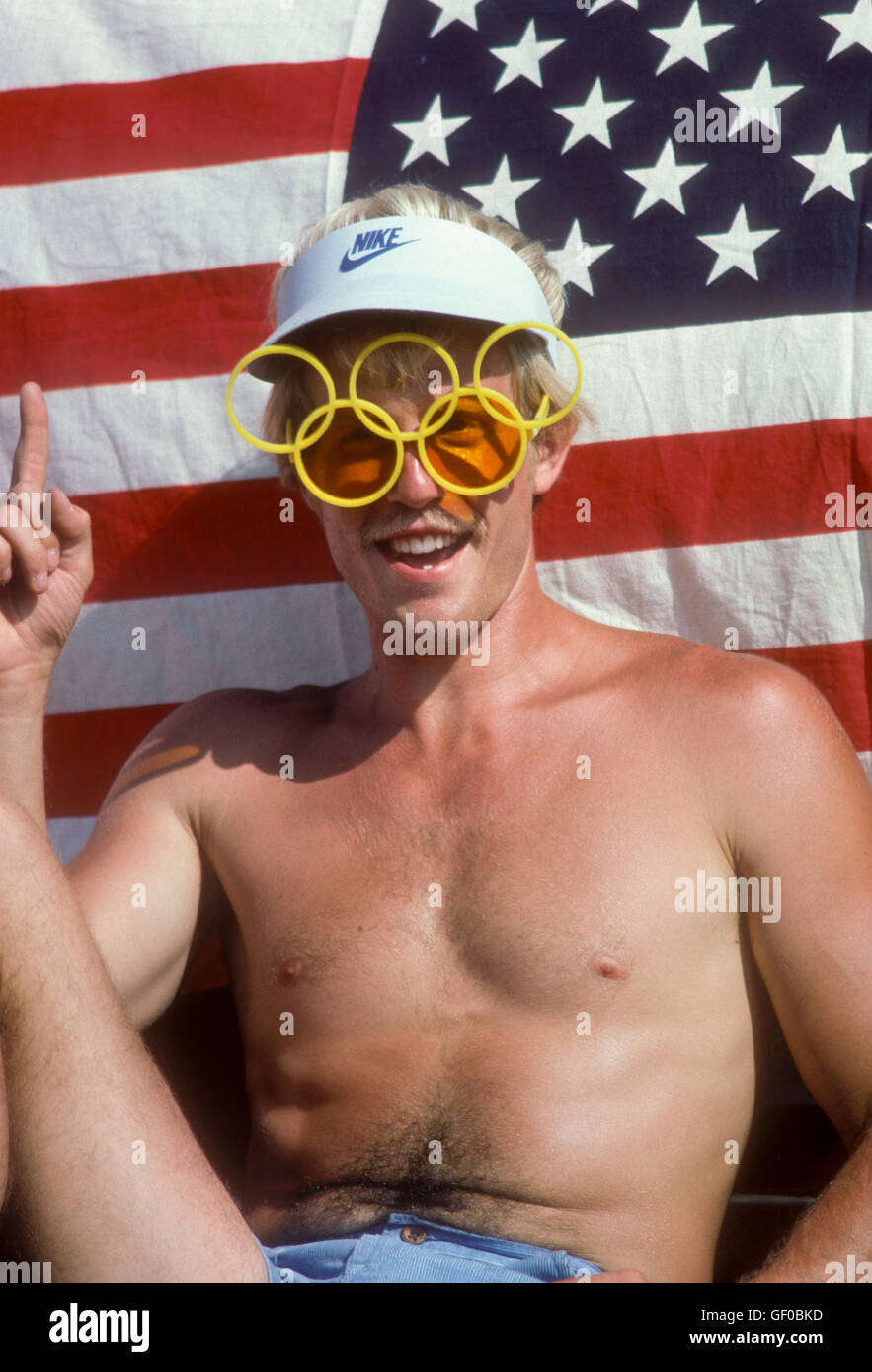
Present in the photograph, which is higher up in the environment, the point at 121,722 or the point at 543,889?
the point at 121,722

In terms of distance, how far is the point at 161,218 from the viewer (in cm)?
270

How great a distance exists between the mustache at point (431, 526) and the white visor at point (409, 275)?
30 cm

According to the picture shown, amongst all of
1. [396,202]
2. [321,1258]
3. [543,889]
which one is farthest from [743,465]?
[321,1258]

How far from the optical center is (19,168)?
2.76 meters

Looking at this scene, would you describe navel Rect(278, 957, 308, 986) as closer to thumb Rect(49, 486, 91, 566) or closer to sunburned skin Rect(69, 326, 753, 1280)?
sunburned skin Rect(69, 326, 753, 1280)

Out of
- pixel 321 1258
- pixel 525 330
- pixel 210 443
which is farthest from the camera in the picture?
pixel 210 443

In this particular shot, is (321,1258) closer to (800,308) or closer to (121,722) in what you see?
(121,722)

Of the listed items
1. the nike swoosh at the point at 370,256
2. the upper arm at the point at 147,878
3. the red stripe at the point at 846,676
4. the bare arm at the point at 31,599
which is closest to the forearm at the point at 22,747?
the bare arm at the point at 31,599

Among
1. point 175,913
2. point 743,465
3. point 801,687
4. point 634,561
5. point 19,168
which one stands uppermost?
point 19,168

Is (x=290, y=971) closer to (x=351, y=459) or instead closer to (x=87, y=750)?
(x=351, y=459)

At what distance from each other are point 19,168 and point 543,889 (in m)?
1.89

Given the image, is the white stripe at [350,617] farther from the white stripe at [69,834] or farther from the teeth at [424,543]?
the teeth at [424,543]

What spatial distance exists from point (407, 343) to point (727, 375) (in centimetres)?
74
